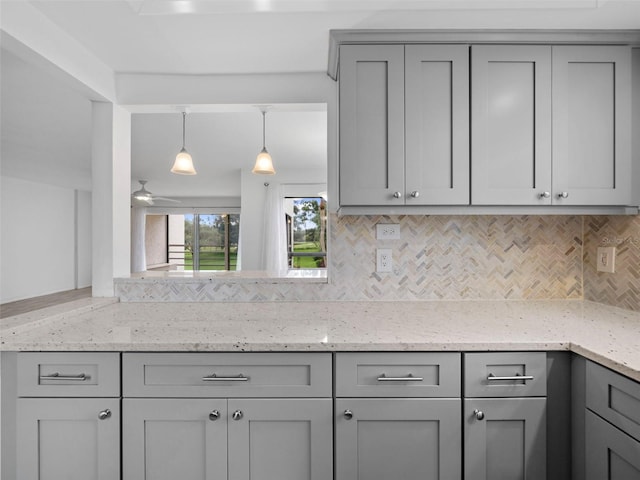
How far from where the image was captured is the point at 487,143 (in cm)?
155

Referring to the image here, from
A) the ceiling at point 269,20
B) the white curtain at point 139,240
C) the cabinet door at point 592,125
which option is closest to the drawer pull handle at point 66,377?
the ceiling at point 269,20

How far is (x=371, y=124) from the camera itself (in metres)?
1.56

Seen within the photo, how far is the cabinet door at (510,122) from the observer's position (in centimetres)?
155

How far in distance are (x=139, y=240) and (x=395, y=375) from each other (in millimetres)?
8093

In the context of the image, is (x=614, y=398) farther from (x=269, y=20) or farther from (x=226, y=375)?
(x=269, y=20)

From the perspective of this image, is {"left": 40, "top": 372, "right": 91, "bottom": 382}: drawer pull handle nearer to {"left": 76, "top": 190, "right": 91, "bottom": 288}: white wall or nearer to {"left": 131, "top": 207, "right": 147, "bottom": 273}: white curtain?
{"left": 76, "top": 190, "right": 91, "bottom": 288}: white wall

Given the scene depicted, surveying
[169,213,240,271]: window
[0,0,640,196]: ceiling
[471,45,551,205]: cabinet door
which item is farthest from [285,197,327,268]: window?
[471,45,551,205]: cabinet door

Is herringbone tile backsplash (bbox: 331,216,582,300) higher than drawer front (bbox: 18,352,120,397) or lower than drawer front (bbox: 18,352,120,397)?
higher

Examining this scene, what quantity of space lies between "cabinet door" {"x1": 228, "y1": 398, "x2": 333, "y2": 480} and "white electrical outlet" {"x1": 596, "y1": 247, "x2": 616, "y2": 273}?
1554 millimetres

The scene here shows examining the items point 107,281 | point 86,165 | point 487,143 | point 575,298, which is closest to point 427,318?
point 487,143

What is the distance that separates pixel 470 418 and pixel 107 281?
1.86 m

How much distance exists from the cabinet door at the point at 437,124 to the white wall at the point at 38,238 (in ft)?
20.1

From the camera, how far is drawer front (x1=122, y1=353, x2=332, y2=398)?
120 cm

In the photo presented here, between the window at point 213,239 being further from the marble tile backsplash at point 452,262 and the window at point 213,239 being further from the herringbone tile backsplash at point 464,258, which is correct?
the herringbone tile backsplash at point 464,258
